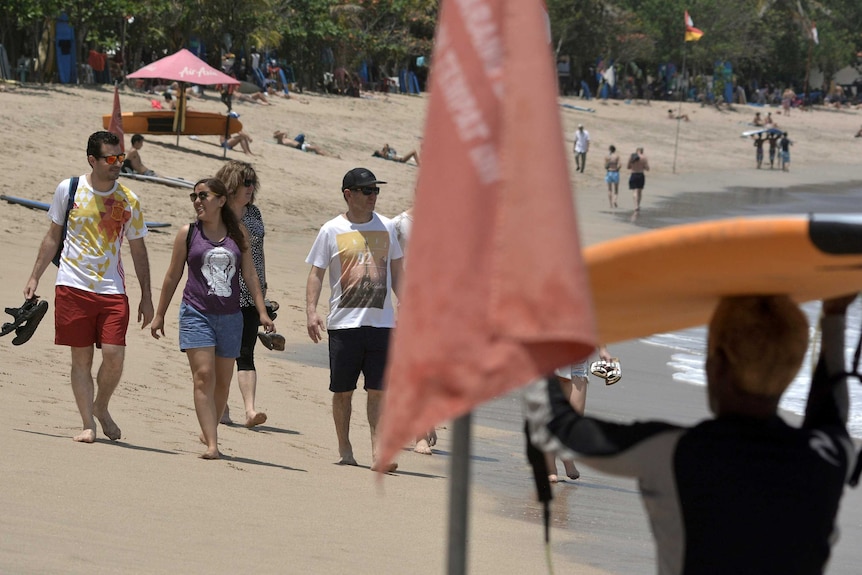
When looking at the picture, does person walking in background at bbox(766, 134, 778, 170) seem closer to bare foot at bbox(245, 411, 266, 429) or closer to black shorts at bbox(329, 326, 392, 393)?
bare foot at bbox(245, 411, 266, 429)

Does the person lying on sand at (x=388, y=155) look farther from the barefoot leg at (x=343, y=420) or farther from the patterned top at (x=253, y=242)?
the barefoot leg at (x=343, y=420)

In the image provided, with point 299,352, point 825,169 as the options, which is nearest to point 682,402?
point 299,352

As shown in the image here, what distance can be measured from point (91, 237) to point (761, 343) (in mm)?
5468

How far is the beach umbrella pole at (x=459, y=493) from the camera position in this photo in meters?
2.47

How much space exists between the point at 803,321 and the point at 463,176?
85cm

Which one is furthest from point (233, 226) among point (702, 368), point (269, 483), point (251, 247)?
point (702, 368)

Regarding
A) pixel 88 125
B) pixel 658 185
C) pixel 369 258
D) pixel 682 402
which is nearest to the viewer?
pixel 369 258

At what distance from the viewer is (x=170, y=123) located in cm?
2584

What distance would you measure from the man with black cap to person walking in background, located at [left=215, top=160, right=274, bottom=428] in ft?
2.02

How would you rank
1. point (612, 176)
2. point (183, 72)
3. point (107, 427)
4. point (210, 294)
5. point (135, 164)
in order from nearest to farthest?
point (210, 294) → point (107, 427) → point (135, 164) → point (183, 72) → point (612, 176)

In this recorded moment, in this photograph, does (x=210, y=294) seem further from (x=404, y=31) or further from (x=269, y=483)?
(x=404, y=31)

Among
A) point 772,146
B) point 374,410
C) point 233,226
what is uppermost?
point 233,226

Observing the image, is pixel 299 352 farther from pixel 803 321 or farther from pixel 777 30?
pixel 777 30

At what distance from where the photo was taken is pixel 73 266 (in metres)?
7.42
